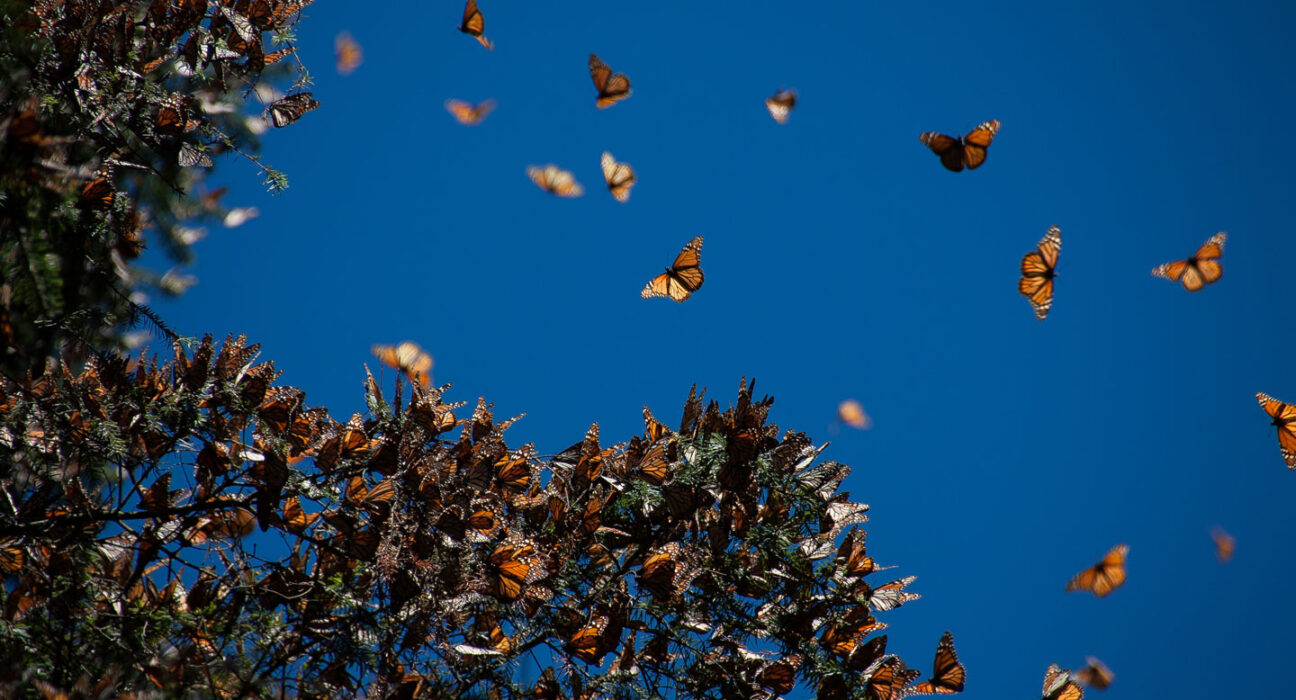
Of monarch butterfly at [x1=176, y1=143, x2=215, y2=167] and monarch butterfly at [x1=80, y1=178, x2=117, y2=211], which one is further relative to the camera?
monarch butterfly at [x1=176, y1=143, x2=215, y2=167]

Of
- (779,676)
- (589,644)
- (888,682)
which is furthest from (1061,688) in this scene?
(589,644)

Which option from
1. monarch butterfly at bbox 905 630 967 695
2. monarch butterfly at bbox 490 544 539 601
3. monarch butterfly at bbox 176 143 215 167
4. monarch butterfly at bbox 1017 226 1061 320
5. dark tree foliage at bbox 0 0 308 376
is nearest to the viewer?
monarch butterfly at bbox 490 544 539 601

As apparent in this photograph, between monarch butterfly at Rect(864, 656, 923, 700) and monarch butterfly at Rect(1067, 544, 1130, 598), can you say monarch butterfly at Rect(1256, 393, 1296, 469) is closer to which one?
monarch butterfly at Rect(1067, 544, 1130, 598)

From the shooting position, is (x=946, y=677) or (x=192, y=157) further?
(x=192, y=157)

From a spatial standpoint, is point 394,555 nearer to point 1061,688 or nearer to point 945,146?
point 1061,688

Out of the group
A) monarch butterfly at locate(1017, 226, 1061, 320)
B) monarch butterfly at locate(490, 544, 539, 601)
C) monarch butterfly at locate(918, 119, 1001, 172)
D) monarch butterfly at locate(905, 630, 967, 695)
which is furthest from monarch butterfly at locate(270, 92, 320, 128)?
monarch butterfly at locate(1017, 226, 1061, 320)

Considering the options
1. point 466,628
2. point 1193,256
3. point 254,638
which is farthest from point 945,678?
point 1193,256

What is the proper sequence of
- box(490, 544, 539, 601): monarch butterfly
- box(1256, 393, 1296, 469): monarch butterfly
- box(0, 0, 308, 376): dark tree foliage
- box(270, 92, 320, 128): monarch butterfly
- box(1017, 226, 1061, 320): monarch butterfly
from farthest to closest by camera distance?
box(1017, 226, 1061, 320): monarch butterfly → box(1256, 393, 1296, 469): monarch butterfly → box(270, 92, 320, 128): monarch butterfly → box(0, 0, 308, 376): dark tree foliage → box(490, 544, 539, 601): monarch butterfly
